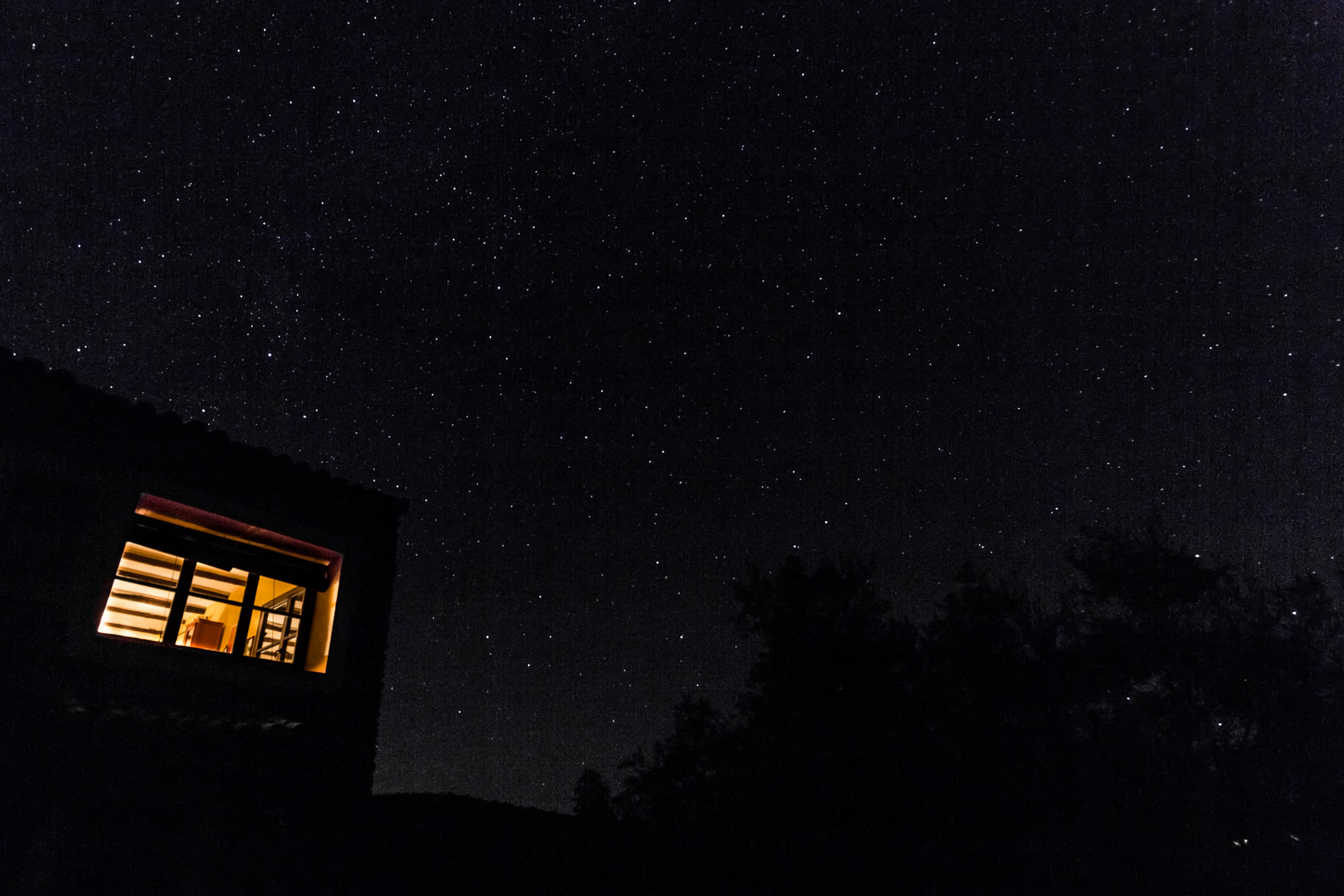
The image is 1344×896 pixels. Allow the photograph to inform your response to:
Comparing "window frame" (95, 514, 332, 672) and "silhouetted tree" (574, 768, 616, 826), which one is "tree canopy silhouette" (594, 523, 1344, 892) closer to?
"window frame" (95, 514, 332, 672)

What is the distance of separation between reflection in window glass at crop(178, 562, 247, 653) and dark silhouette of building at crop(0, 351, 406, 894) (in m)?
0.07

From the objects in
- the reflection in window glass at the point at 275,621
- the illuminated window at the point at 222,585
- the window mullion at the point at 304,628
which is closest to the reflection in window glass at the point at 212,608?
the illuminated window at the point at 222,585

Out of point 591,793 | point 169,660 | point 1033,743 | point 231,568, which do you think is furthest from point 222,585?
point 591,793

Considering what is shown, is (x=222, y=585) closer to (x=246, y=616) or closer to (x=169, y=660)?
(x=246, y=616)

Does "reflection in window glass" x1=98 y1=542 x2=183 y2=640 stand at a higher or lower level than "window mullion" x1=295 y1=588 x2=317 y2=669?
higher

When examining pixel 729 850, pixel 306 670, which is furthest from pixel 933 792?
pixel 306 670

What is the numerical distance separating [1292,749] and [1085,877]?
5.60 metres

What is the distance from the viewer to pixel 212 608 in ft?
36.2

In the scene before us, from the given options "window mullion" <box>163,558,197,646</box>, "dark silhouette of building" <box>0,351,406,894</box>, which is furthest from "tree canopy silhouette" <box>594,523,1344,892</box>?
"window mullion" <box>163,558,197,646</box>

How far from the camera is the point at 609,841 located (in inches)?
544

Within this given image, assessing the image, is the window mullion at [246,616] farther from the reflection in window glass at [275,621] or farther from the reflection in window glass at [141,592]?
the reflection in window glass at [141,592]

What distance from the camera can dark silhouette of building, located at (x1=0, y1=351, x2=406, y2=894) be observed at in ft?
24.7

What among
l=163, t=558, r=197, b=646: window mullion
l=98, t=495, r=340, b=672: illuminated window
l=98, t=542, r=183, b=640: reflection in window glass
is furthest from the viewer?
l=98, t=542, r=183, b=640: reflection in window glass

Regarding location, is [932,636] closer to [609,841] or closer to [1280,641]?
[1280,641]
